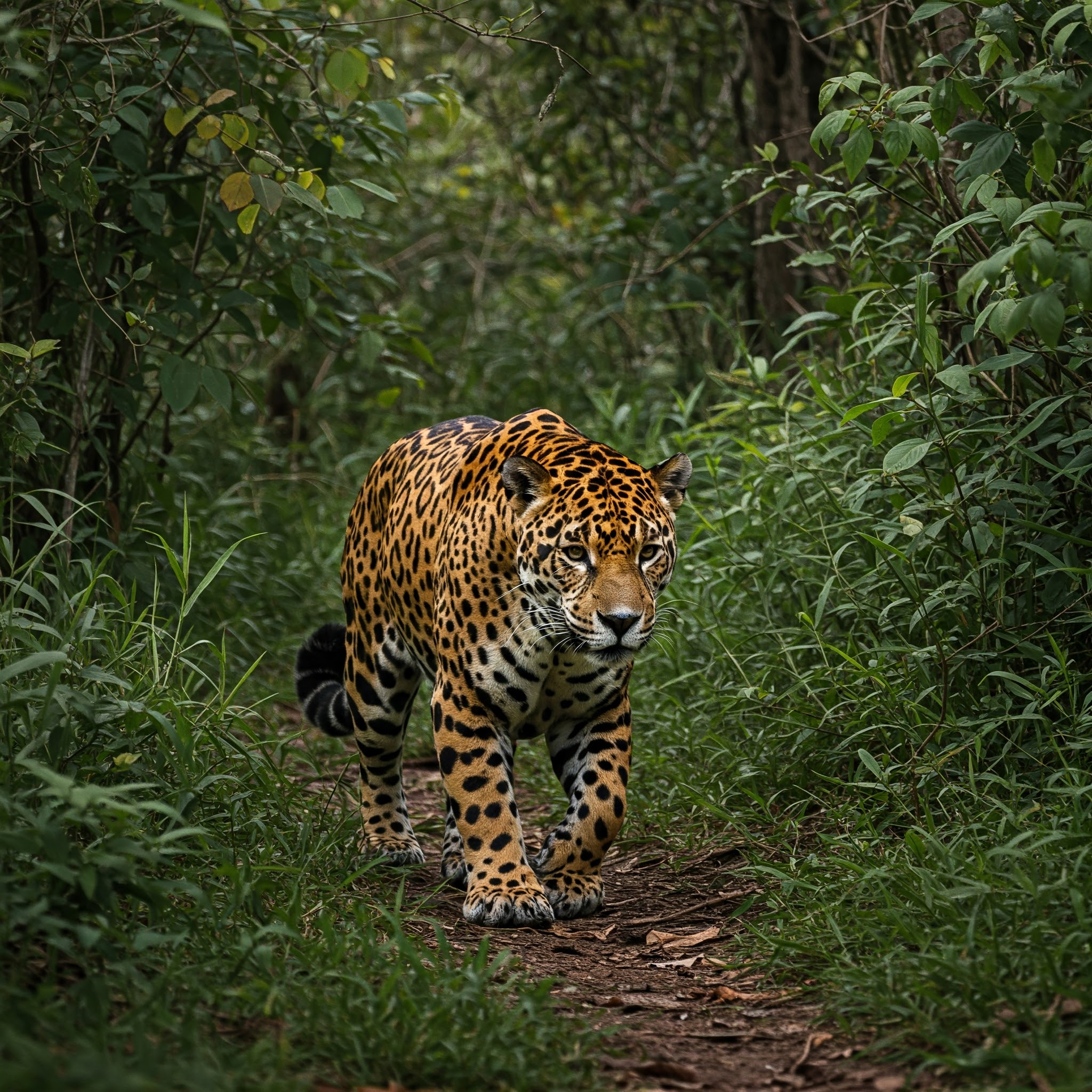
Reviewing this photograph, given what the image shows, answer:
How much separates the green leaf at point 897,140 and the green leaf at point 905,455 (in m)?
0.86

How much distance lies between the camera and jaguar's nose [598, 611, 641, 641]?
152 inches

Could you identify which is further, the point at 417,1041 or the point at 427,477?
the point at 427,477

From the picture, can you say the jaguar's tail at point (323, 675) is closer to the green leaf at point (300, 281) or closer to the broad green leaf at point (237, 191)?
the green leaf at point (300, 281)

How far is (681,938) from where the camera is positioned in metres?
4.04

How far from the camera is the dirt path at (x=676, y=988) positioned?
2941 mm

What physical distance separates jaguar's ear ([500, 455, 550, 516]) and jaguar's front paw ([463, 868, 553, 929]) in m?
1.18

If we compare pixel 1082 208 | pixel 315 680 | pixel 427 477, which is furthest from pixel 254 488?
pixel 1082 208

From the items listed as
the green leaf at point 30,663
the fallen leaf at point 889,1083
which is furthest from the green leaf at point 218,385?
the fallen leaf at point 889,1083

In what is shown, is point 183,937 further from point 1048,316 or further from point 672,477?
point 1048,316

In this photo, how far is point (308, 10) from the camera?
5.83 m

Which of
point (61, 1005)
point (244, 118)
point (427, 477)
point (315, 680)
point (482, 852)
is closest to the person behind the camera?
point (61, 1005)

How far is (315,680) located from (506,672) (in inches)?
61.3

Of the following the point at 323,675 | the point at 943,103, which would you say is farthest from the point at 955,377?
the point at 323,675

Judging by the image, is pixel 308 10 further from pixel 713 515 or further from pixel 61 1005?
pixel 61 1005
